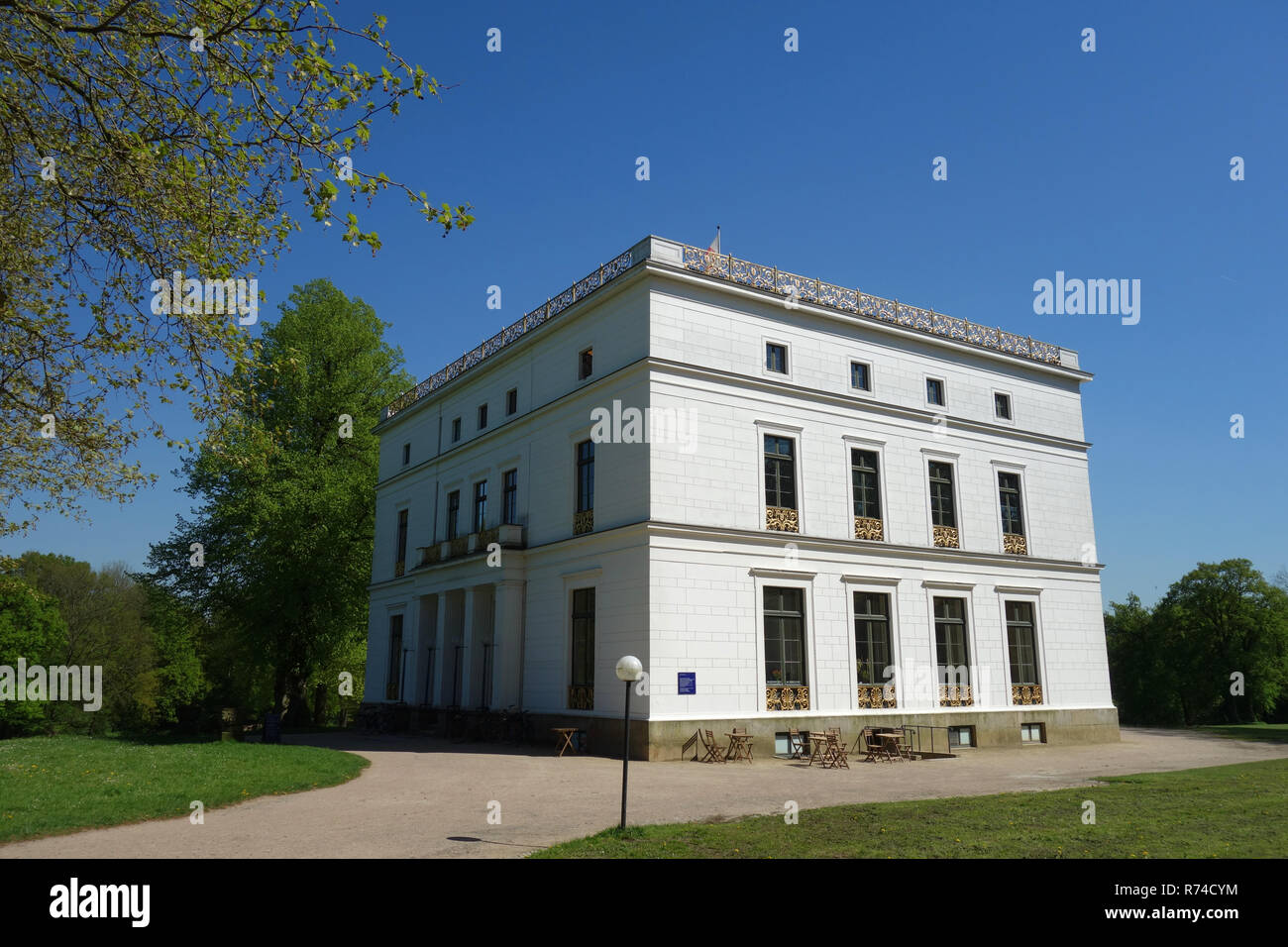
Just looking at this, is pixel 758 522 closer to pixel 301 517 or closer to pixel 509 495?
pixel 509 495

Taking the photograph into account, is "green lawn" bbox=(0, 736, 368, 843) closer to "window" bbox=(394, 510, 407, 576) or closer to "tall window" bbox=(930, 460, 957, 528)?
"window" bbox=(394, 510, 407, 576)

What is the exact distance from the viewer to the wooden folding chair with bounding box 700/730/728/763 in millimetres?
20016

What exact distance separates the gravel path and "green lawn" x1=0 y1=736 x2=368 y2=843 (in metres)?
0.43

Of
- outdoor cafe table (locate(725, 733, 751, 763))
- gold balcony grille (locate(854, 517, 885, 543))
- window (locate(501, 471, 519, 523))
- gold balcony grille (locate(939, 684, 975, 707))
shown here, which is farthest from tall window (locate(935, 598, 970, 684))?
window (locate(501, 471, 519, 523))

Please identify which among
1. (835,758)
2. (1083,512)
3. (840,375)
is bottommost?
(835,758)

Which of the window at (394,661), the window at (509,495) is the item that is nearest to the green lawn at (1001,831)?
the window at (509,495)

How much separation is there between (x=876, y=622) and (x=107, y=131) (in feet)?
72.1

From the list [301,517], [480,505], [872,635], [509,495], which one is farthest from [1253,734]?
[301,517]

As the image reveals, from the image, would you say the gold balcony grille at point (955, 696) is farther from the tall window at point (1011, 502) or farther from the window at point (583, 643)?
the window at point (583, 643)

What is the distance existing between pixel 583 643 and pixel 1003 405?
17.4m

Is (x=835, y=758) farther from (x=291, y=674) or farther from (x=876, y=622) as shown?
(x=291, y=674)

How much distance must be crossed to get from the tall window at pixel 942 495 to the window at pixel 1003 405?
361 cm
